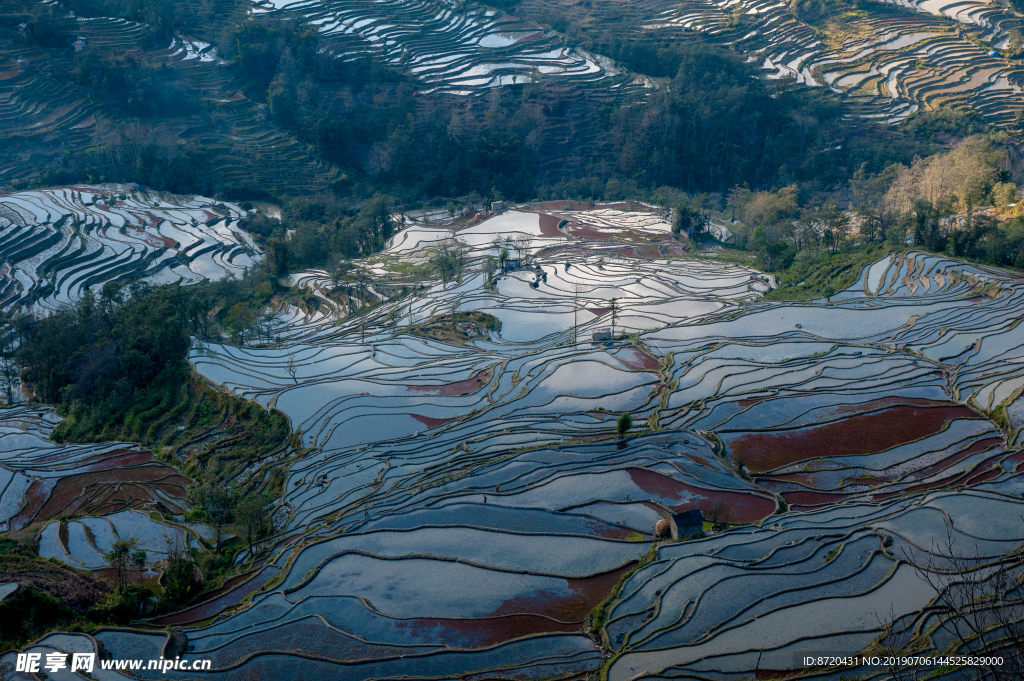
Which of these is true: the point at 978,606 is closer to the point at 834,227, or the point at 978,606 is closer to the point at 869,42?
the point at 834,227

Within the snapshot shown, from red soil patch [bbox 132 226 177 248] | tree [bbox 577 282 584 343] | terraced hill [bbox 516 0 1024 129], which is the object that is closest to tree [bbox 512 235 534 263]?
tree [bbox 577 282 584 343]

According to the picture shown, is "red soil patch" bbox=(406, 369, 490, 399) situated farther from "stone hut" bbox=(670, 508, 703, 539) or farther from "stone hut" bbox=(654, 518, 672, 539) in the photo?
"stone hut" bbox=(670, 508, 703, 539)

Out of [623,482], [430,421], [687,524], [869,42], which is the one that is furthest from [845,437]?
[869,42]

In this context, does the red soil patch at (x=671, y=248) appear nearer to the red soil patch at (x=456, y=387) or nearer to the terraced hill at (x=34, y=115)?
the red soil patch at (x=456, y=387)

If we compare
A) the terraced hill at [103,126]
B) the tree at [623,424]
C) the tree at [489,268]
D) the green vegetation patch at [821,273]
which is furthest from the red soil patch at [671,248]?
the terraced hill at [103,126]

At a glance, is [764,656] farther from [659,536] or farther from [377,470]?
[377,470]

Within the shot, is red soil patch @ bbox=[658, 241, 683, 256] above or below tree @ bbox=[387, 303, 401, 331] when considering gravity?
below
